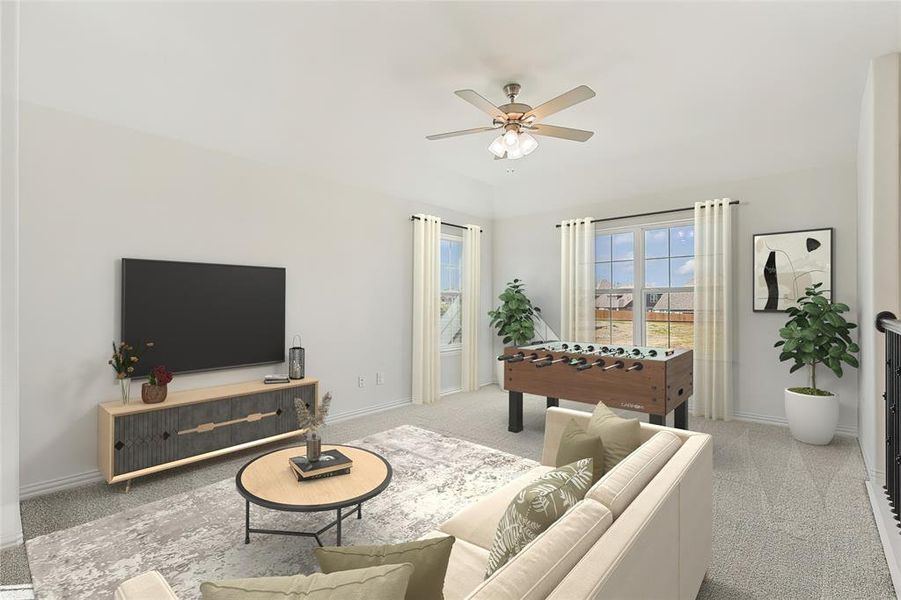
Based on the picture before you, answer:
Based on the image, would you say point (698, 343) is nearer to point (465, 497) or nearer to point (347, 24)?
point (465, 497)

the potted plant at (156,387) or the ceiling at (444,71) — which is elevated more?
the ceiling at (444,71)

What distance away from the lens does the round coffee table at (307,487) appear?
2062 mm

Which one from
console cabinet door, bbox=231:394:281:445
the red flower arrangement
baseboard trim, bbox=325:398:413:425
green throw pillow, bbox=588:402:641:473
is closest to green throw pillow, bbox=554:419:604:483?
green throw pillow, bbox=588:402:641:473

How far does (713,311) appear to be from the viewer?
4.75m

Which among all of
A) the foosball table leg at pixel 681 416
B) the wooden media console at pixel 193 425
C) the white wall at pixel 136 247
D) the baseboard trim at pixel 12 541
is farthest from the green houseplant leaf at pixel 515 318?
the baseboard trim at pixel 12 541

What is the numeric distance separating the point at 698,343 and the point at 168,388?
510cm

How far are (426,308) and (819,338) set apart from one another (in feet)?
12.6

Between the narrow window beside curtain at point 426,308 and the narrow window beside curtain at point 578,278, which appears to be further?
the narrow window beside curtain at point 578,278

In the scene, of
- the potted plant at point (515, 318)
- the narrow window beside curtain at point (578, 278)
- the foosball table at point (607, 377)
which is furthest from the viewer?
the potted plant at point (515, 318)

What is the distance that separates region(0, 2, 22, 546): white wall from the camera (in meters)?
2.37

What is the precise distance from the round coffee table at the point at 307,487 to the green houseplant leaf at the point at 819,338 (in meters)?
3.70

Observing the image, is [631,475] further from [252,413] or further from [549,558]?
[252,413]

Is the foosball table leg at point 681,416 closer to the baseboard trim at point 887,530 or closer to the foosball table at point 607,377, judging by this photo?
the foosball table at point 607,377

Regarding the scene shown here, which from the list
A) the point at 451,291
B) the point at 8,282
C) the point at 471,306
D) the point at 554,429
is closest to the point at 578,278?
the point at 471,306
